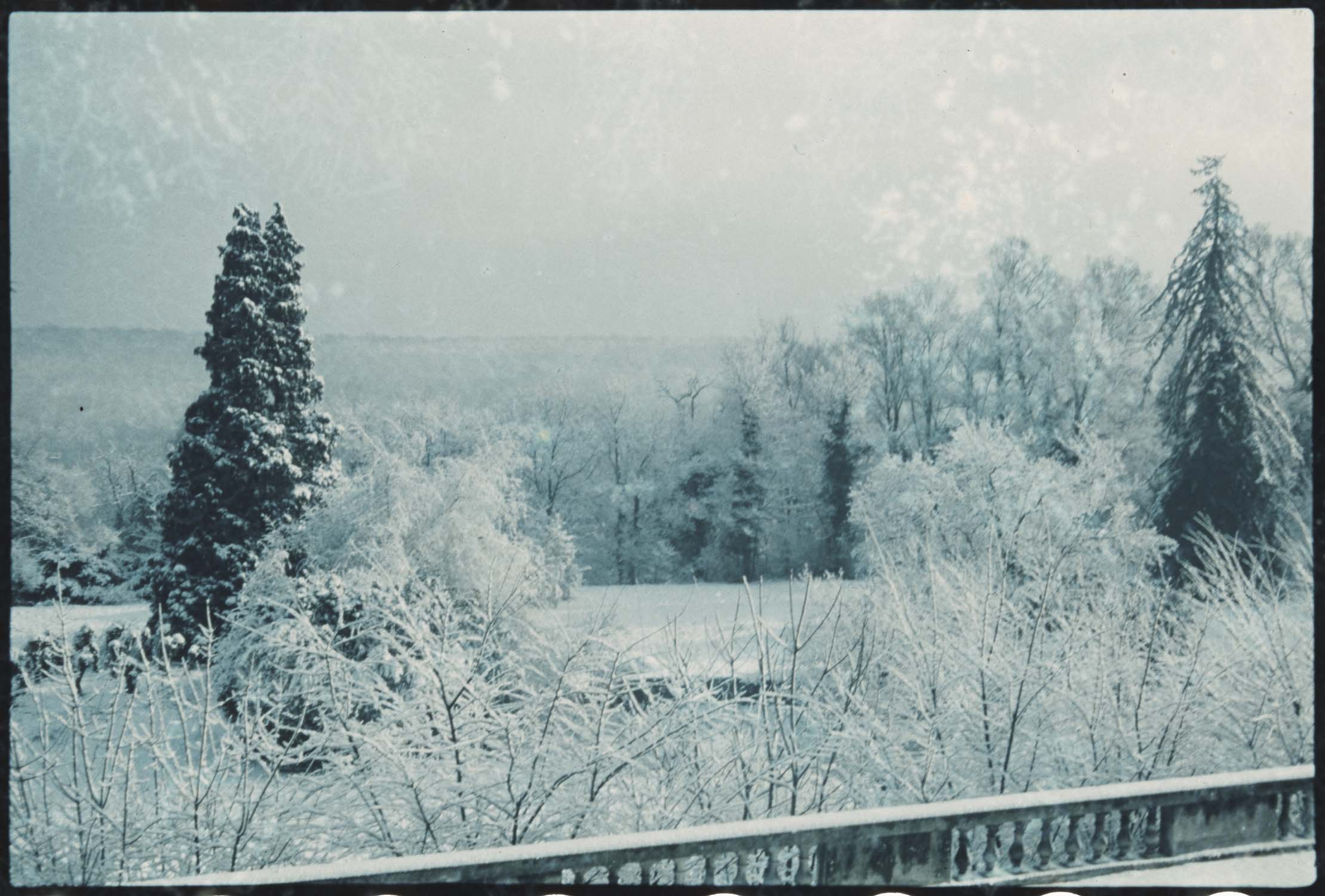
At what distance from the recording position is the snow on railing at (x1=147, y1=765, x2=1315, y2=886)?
2930 mm

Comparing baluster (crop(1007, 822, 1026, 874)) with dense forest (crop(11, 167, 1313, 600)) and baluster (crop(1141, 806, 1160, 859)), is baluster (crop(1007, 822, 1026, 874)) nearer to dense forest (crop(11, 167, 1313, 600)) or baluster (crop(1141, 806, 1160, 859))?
baluster (crop(1141, 806, 1160, 859))

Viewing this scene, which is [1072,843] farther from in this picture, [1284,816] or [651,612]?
[651,612]

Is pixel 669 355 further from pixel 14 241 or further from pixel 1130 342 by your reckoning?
pixel 14 241

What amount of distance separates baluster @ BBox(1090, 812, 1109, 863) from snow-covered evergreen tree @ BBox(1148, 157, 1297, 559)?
2.16m

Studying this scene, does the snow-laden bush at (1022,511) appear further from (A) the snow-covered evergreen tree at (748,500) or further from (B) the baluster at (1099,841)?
(B) the baluster at (1099,841)

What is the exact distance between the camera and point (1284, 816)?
11.7ft

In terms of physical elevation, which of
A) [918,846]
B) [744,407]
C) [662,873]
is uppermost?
[744,407]

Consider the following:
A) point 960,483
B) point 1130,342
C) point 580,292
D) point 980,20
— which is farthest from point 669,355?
point 1130,342

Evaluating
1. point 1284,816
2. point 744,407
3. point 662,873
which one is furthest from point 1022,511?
point 662,873

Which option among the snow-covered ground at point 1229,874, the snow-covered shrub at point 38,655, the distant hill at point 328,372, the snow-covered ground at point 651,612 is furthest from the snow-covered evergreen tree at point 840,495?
the snow-covered shrub at point 38,655

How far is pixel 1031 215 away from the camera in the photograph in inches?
174

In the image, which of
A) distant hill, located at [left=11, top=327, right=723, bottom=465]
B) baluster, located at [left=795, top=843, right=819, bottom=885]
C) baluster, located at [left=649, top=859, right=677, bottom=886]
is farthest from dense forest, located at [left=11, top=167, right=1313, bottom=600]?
baluster, located at [left=795, top=843, right=819, bottom=885]

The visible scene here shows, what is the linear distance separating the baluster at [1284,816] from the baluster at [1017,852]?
127 cm

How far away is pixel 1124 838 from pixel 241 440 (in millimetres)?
4895
